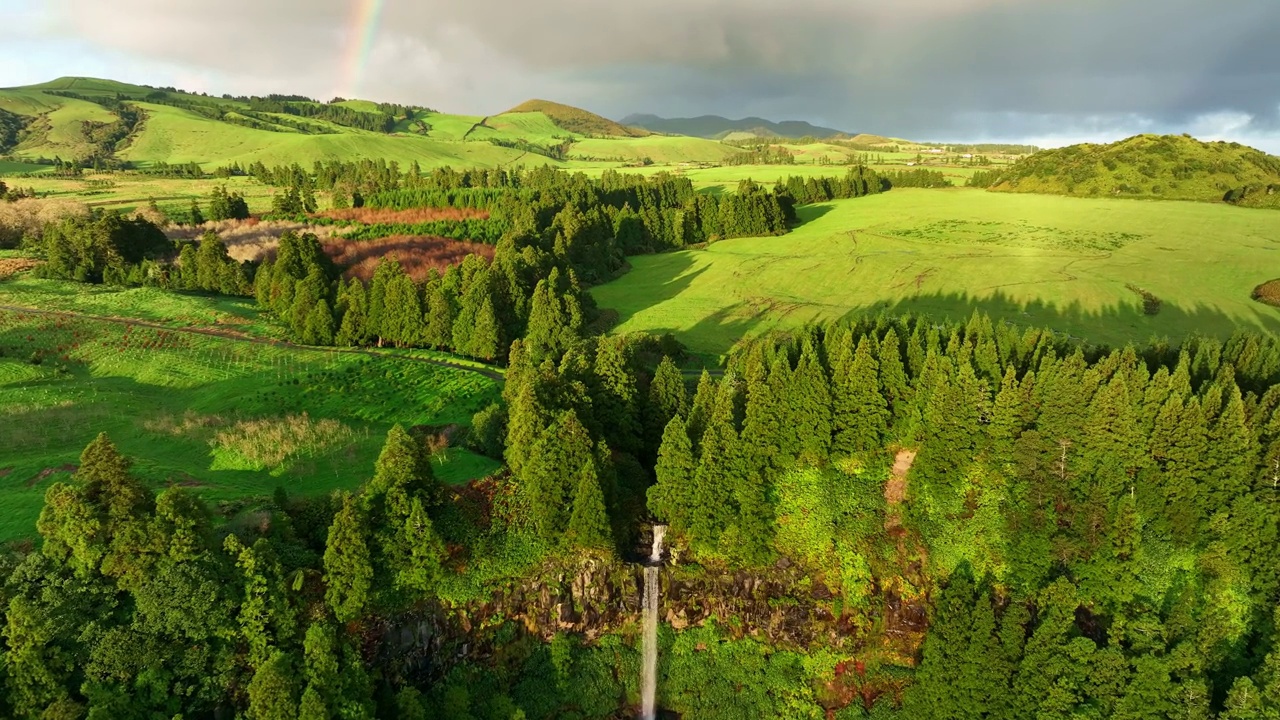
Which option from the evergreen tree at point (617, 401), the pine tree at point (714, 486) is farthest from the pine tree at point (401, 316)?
the pine tree at point (714, 486)

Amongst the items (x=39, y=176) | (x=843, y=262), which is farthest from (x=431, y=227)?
(x=39, y=176)

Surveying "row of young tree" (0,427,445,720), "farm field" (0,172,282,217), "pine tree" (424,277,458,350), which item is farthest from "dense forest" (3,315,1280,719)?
"farm field" (0,172,282,217)

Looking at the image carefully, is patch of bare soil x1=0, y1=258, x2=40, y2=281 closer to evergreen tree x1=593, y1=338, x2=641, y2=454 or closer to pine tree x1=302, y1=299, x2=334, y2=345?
pine tree x1=302, y1=299, x2=334, y2=345

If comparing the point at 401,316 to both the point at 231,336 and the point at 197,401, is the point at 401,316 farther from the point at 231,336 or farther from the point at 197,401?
the point at 197,401

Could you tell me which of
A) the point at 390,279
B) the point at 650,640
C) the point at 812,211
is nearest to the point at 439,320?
the point at 390,279

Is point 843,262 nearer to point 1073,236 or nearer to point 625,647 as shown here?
point 1073,236
